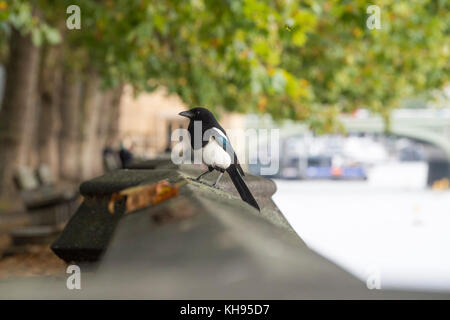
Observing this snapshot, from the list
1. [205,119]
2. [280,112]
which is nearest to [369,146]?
[280,112]

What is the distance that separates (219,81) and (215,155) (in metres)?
11.6

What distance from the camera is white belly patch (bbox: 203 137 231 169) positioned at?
73.5 inches

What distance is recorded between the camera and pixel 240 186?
1797 mm

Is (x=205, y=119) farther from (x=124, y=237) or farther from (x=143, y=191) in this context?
(x=124, y=237)

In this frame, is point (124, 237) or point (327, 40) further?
point (327, 40)

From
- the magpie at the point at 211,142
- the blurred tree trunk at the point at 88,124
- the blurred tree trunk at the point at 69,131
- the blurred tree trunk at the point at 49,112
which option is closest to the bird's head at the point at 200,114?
the magpie at the point at 211,142

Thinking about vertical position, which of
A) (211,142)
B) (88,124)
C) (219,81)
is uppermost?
(219,81)

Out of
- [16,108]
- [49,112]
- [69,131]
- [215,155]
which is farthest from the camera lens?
[69,131]

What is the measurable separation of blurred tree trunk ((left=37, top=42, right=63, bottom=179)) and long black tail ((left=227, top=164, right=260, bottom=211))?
1724cm

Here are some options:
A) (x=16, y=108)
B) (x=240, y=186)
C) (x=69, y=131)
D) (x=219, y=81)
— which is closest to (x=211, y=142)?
(x=240, y=186)

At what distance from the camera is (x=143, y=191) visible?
1.76 meters

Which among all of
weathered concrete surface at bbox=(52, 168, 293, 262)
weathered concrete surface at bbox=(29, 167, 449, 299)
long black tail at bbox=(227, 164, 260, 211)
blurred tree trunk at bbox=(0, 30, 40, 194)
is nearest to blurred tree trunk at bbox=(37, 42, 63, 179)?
blurred tree trunk at bbox=(0, 30, 40, 194)

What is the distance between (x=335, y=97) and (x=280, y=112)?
1702 mm

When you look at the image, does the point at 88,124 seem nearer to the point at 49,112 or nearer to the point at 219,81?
the point at 49,112
